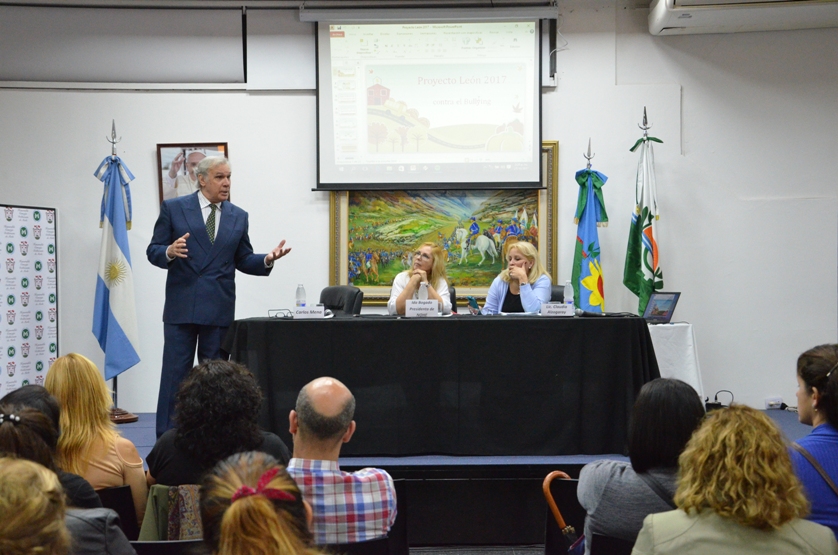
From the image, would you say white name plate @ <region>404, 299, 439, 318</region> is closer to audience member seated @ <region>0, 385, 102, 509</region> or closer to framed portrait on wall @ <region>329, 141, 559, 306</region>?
framed portrait on wall @ <region>329, 141, 559, 306</region>

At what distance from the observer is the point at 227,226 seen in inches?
158

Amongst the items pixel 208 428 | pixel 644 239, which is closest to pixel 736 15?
pixel 644 239

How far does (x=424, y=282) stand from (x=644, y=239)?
6.84 feet

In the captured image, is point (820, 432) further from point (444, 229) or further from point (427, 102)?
point (427, 102)

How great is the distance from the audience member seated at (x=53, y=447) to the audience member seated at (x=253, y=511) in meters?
0.51

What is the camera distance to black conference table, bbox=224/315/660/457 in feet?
11.8

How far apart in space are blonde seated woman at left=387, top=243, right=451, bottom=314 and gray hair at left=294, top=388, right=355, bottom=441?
2365 millimetres

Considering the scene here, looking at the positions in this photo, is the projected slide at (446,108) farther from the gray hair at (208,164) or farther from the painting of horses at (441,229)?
the gray hair at (208,164)

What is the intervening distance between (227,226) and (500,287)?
1.62m

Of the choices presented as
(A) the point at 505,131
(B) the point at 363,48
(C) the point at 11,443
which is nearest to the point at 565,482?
(C) the point at 11,443

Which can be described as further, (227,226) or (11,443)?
(227,226)

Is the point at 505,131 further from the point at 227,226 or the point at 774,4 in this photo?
the point at 227,226

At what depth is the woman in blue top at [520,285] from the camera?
4215 mm

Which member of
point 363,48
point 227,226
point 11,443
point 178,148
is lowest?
point 11,443
